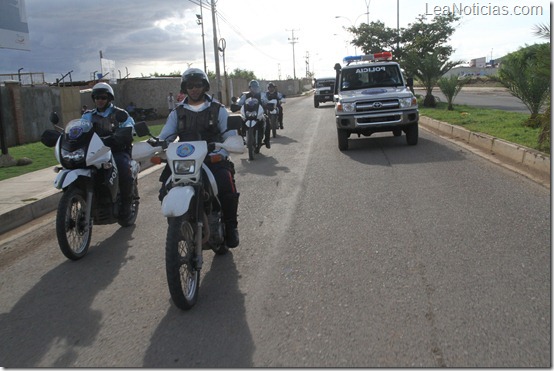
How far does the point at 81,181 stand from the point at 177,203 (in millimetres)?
2131

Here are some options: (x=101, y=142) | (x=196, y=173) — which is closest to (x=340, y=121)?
(x=101, y=142)

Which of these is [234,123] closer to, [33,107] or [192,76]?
[192,76]

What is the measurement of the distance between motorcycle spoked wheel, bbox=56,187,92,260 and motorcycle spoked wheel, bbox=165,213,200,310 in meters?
1.66

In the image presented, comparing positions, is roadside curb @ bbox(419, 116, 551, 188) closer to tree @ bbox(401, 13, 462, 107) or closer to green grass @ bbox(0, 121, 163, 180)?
green grass @ bbox(0, 121, 163, 180)

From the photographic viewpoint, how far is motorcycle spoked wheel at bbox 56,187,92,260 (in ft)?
17.5

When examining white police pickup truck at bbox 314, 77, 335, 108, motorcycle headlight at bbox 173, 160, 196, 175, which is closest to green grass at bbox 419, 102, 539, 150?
motorcycle headlight at bbox 173, 160, 196, 175

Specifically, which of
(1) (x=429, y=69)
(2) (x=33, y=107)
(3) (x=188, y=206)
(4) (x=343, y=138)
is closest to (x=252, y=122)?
(4) (x=343, y=138)

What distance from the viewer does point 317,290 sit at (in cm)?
444

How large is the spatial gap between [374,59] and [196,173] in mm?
13390

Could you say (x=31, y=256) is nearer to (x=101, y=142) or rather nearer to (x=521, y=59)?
(x=101, y=142)

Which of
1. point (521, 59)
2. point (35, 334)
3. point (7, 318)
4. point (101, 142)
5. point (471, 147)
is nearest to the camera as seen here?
point (35, 334)

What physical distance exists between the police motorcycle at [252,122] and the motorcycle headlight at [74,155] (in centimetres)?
688

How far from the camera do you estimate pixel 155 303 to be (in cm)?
438

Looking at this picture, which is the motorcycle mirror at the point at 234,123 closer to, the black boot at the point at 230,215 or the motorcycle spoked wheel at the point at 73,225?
the black boot at the point at 230,215
